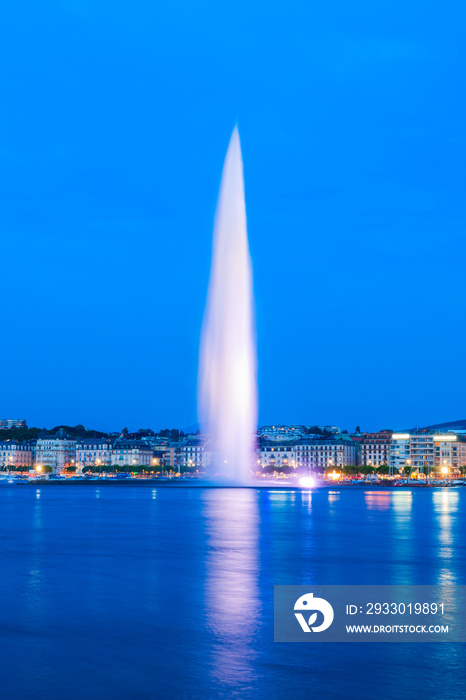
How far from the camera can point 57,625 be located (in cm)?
1395

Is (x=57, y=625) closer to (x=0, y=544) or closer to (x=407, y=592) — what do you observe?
(x=407, y=592)

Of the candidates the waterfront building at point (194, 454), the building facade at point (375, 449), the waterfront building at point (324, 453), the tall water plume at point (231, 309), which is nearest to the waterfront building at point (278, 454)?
the waterfront building at point (324, 453)

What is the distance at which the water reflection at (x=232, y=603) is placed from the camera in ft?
36.9

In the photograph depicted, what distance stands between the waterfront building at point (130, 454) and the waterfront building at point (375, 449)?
49.0 meters

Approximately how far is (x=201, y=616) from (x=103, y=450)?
601ft

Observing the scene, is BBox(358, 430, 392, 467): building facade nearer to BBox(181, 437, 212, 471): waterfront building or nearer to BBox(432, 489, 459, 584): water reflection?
BBox(181, 437, 212, 471): waterfront building

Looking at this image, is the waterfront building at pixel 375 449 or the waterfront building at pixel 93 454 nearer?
the waterfront building at pixel 375 449

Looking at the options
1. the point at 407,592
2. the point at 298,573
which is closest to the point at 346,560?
the point at 298,573

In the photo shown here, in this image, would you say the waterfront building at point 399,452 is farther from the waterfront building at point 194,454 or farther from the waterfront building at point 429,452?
the waterfront building at point 194,454

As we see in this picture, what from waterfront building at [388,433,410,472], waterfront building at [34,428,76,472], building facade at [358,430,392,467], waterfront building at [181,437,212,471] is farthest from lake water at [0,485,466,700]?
waterfront building at [34,428,76,472]

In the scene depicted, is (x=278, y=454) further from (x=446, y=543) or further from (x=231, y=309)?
(x=446, y=543)

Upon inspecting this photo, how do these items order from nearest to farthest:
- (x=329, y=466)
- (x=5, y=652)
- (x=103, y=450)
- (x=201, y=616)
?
(x=5, y=652)
(x=201, y=616)
(x=329, y=466)
(x=103, y=450)

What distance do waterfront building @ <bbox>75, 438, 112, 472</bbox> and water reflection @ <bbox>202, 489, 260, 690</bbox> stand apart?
162358 mm

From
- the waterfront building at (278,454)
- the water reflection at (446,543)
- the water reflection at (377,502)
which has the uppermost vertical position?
the waterfront building at (278,454)
